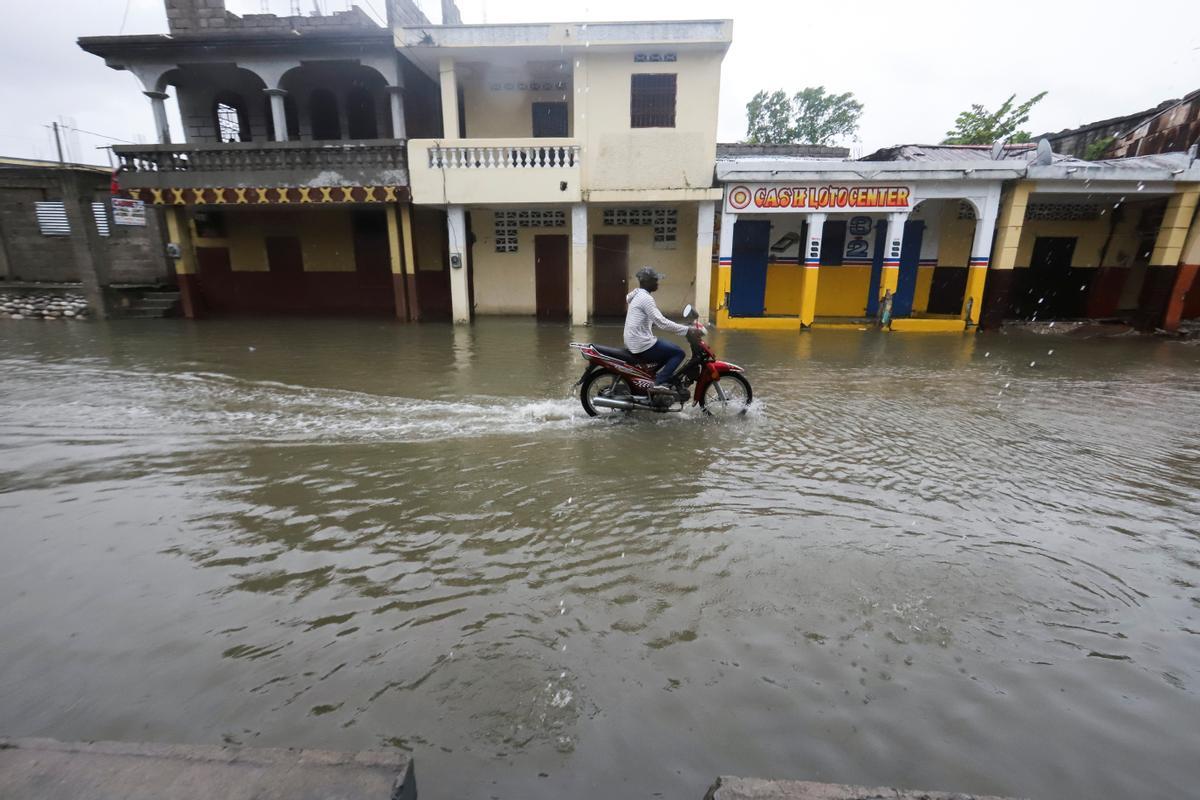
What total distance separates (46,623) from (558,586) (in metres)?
2.50

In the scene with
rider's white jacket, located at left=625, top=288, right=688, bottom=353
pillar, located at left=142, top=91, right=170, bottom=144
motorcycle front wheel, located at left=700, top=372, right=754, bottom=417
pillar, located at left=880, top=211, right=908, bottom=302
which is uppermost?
pillar, located at left=142, top=91, right=170, bottom=144

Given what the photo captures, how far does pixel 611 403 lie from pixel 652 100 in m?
10.0

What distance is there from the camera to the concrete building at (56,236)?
51.8 ft

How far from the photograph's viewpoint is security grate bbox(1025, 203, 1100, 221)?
629 inches

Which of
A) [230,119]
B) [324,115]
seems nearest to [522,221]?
[324,115]

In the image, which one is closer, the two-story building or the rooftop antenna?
the rooftop antenna

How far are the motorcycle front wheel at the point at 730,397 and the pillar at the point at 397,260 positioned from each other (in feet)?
34.3

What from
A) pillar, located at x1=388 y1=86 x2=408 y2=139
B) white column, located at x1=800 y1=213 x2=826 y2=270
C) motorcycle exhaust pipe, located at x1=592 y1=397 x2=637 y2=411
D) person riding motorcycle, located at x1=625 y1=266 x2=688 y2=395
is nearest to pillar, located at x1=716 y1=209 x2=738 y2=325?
white column, located at x1=800 y1=213 x2=826 y2=270

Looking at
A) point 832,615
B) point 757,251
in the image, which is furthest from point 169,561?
point 757,251

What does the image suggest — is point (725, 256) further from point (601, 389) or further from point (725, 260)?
point (601, 389)

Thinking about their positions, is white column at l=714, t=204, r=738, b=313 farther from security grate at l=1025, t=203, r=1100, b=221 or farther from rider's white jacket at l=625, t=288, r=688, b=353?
security grate at l=1025, t=203, r=1100, b=221

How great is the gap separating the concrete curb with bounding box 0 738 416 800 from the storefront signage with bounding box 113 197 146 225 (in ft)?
61.0

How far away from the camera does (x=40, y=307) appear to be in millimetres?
14406

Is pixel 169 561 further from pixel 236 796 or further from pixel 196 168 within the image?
pixel 196 168
